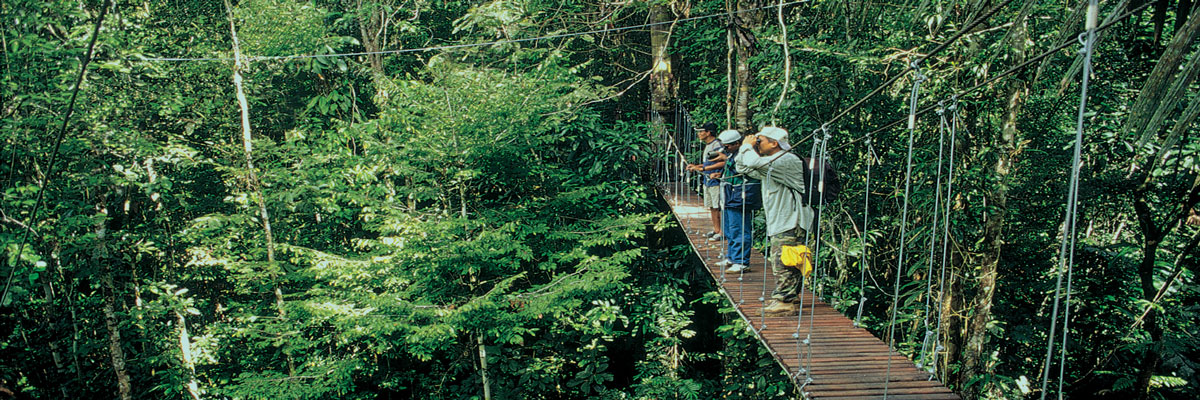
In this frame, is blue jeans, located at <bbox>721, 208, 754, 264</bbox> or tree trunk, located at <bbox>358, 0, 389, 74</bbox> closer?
blue jeans, located at <bbox>721, 208, 754, 264</bbox>

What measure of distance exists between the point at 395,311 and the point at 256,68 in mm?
2567

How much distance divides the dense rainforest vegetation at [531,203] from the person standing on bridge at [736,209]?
0.42 m

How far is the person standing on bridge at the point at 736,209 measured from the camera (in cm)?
320

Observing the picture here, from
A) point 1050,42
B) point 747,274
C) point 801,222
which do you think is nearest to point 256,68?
point 747,274

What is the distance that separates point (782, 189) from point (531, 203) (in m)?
2.30

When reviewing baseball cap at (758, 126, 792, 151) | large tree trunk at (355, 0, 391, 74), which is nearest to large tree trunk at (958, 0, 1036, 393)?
baseball cap at (758, 126, 792, 151)

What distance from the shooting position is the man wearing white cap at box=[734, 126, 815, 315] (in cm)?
258

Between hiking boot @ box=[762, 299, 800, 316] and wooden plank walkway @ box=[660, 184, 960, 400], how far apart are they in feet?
0.09

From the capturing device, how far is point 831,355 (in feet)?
7.19

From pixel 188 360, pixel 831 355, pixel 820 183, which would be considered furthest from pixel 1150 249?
pixel 188 360

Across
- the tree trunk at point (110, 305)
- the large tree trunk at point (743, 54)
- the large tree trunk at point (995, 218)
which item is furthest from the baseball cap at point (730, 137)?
the tree trunk at point (110, 305)

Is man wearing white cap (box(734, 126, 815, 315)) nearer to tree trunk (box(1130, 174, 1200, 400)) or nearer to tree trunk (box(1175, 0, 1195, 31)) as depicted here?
tree trunk (box(1175, 0, 1195, 31))

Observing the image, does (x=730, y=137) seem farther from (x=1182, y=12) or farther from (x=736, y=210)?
(x=1182, y=12)

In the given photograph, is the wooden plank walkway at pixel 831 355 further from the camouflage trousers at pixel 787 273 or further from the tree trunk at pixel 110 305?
the tree trunk at pixel 110 305
